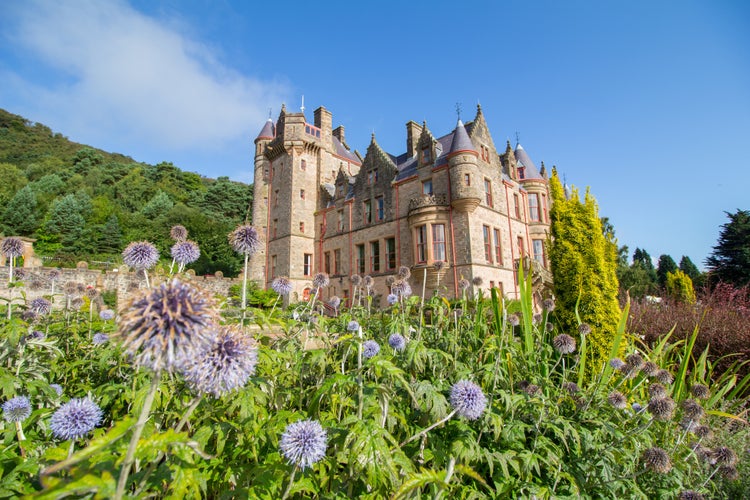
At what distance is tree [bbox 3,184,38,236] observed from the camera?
123ft

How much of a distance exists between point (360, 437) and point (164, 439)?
1047mm

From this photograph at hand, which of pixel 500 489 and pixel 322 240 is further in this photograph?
pixel 322 240

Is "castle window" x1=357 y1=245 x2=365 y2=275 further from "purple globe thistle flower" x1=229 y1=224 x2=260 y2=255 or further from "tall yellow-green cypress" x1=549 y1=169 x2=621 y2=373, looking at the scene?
"purple globe thistle flower" x1=229 y1=224 x2=260 y2=255

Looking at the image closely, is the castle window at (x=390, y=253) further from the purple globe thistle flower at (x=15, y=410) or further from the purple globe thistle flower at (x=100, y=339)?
the purple globe thistle flower at (x=15, y=410)

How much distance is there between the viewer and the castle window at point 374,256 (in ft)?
81.0

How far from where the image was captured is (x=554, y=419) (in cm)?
314

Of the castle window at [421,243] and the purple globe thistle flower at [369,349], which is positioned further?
the castle window at [421,243]

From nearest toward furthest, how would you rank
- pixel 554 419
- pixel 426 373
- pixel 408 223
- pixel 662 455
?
pixel 662 455 → pixel 554 419 → pixel 426 373 → pixel 408 223

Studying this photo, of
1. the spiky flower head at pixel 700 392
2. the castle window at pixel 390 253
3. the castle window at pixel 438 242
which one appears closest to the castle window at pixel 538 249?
the castle window at pixel 438 242

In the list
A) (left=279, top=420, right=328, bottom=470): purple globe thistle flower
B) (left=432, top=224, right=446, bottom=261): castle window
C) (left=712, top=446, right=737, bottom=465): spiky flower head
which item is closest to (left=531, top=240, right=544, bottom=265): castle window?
(left=432, top=224, right=446, bottom=261): castle window

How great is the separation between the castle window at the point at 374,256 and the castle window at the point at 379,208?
181 centimetres

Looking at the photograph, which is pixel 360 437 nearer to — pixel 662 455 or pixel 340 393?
pixel 340 393

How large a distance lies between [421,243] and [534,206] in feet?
33.3

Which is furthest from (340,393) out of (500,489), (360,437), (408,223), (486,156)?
(486,156)
